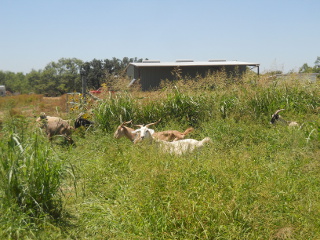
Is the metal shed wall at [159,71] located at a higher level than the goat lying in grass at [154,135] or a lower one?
higher

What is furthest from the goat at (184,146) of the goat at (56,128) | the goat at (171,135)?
the goat at (56,128)

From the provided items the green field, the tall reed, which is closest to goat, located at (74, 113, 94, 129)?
the green field

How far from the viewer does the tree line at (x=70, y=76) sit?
3606cm

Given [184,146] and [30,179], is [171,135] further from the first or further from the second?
[30,179]

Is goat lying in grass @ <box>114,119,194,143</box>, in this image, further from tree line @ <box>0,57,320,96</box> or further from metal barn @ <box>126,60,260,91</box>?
metal barn @ <box>126,60,260,91</box>

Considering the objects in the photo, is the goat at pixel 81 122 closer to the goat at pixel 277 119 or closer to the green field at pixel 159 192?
the green field at pixel 159 192

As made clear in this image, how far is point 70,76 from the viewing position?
5784 cm

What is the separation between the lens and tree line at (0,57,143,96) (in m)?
36.1

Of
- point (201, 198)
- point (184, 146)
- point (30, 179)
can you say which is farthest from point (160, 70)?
point (201, 198)

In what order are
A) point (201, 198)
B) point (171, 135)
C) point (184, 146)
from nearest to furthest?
point (201, 198)
point (184, 146)
point (171, 135)

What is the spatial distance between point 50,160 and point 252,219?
2.72 m

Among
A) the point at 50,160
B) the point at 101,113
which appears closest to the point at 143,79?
the point at 101,113

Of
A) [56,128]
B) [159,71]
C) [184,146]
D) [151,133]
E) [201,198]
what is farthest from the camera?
[159,71]

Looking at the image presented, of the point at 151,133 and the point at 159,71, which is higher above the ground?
the point at 159,71
